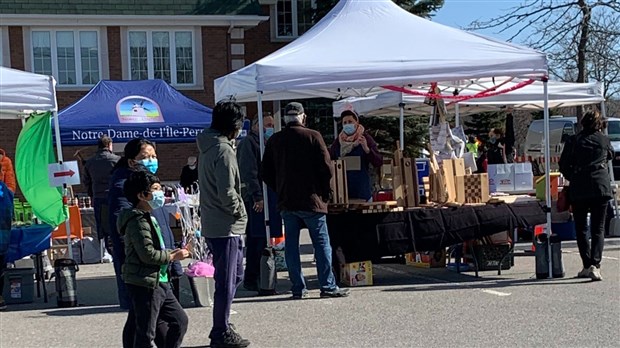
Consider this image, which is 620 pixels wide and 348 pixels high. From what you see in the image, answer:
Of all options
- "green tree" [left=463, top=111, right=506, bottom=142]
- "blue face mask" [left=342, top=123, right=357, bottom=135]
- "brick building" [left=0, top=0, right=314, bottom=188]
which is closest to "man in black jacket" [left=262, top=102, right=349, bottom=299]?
"blue face mask" [left=342, top=123, right=357, bottom=135]

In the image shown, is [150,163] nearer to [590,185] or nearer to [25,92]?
[25,92]

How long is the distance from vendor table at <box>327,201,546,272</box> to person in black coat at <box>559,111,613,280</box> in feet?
3.30

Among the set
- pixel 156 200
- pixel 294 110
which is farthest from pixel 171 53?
pixel 156 200

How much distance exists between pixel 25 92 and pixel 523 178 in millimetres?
6902

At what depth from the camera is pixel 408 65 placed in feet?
33.2

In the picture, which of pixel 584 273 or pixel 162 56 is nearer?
pixel 584 273

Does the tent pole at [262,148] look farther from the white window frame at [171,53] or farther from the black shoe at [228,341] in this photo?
the white window frame at [171,53]

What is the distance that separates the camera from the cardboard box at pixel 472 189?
10.8 m

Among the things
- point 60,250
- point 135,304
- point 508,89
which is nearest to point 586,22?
point 508,89

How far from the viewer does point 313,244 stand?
31.0 feet

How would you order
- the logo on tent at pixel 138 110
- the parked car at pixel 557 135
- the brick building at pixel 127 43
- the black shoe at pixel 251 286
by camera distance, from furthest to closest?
1. the parked car at pixel 557 135
2. the brick building at pixel 127 43
3. the logo on tent at pixel 138 110
4. the black shoe at pixel 251 286

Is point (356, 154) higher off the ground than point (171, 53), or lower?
lower

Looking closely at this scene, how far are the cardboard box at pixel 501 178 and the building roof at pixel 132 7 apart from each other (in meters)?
14.1

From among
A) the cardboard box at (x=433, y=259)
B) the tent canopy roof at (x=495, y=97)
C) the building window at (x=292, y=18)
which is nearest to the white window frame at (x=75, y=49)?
the building window at (x=292, y=18)
